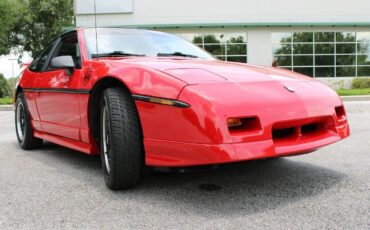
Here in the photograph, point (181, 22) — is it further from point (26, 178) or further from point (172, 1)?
point (26, 178)

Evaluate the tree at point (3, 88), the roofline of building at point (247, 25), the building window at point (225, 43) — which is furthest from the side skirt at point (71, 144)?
the building window at point (225, 43)

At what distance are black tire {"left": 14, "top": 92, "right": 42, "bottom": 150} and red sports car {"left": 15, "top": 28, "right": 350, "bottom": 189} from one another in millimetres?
1346

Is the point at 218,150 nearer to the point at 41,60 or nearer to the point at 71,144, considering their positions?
the point at 71,144

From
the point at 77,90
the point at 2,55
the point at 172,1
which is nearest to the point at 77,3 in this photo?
the point at 172,1

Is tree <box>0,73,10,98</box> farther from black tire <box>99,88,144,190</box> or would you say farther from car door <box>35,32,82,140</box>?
black tire <box>99,88,144,190</box>

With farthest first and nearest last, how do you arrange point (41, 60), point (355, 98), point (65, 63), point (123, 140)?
point (355, 98) → point (41, 60) → point (65, 63) → point (123, 140)

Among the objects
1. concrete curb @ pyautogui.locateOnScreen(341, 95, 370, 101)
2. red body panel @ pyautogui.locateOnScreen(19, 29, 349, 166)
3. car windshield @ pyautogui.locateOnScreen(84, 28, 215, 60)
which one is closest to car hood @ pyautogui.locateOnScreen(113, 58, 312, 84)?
red body panel @ pyautogui.locateOnScreen(19, 29, 349, 166)

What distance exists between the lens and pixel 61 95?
419cm

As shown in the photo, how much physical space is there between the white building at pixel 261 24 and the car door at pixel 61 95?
64.6 ft

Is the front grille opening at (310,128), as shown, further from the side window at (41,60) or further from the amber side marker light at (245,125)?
the side window at (41,60)

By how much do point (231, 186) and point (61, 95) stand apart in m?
1.84

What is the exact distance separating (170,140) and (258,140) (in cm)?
57

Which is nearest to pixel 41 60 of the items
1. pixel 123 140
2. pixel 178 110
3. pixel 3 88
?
pixel 123 140

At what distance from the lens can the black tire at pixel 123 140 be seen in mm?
3135
